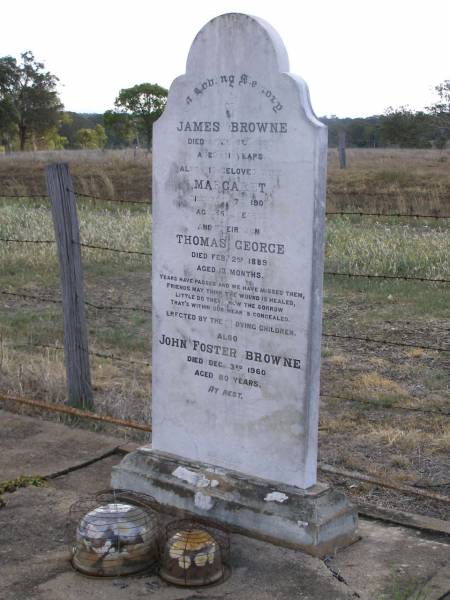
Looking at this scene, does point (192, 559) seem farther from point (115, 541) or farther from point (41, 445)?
point (41, 445)

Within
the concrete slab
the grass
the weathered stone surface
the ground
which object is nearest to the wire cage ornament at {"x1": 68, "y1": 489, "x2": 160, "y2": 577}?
the ground

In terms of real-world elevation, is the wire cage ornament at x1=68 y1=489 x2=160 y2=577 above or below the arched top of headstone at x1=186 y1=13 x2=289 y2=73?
below

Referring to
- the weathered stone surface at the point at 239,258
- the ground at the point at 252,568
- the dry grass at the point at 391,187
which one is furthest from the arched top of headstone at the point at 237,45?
the dry grass at the point at 391,187

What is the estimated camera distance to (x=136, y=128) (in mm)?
42938

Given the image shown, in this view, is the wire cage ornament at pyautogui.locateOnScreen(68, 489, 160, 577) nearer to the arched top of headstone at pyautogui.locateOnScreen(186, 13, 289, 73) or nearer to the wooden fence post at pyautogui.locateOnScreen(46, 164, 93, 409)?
the arched top of headstone at pyautogui.locateOnScreen(186, 13, 289, 73)

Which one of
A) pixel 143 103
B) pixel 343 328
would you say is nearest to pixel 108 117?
pixel 143 103

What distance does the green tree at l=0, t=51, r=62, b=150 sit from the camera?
48000 mm

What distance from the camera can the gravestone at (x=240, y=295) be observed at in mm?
3910

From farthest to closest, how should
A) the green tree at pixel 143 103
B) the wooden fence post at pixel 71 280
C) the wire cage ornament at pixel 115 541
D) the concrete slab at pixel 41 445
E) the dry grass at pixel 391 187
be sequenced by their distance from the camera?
the green tree at pixel 143 103
the dry grass at pixel 391 187
the wooden fence post at pixel 71 280
the concrete slab at pixel 41 445
the wire cage ornament at pixel 115 541

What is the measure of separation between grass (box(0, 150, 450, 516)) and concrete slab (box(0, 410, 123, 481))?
0.57m

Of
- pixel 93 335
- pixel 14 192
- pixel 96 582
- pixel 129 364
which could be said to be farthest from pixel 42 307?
pixel 14 192

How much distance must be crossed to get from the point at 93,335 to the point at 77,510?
4.50m

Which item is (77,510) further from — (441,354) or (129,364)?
(441,354)

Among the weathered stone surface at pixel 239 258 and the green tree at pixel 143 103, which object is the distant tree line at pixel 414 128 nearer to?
the green tree at pixel 143 103
